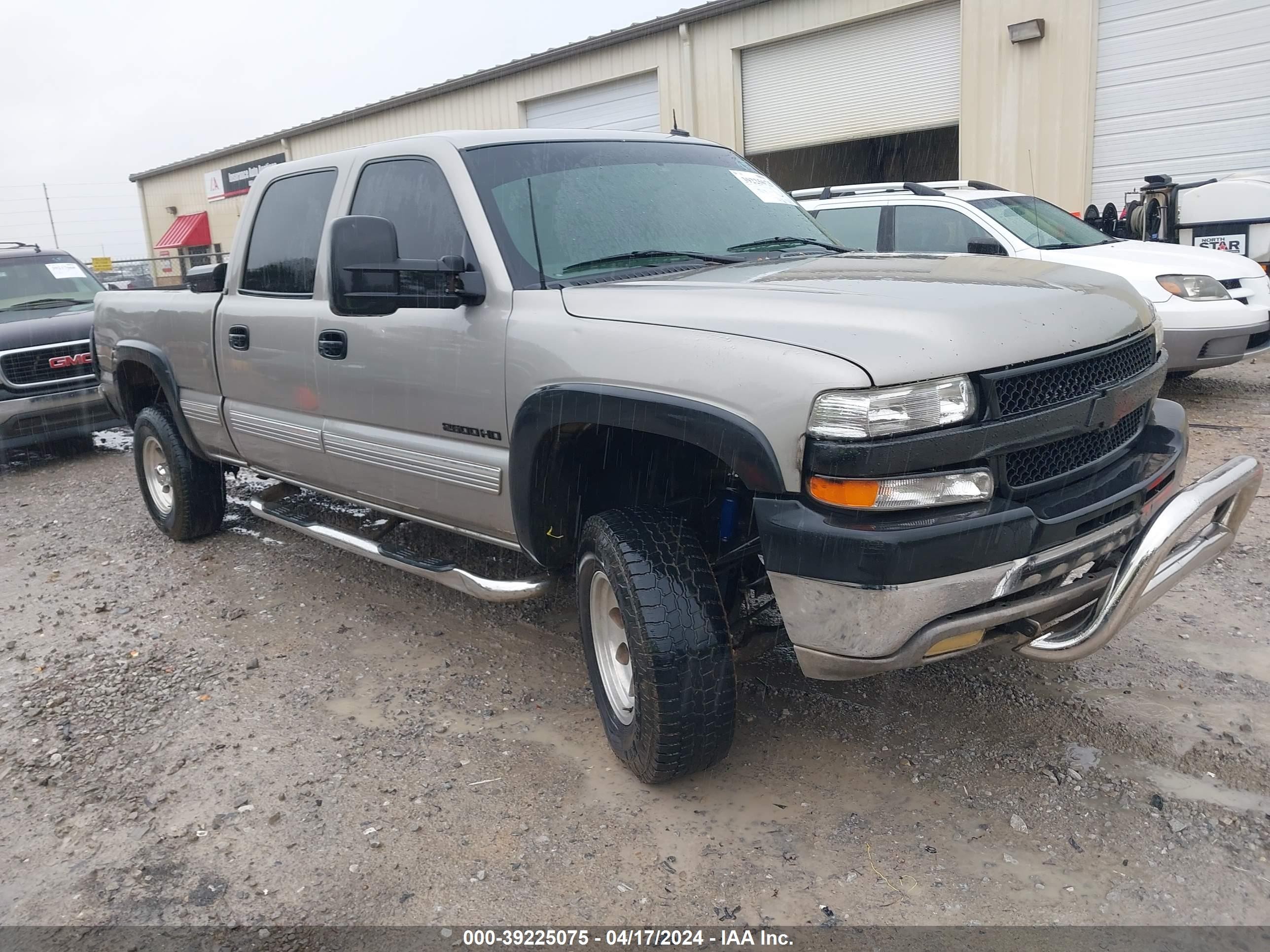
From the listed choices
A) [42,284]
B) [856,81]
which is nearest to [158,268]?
[42,284]

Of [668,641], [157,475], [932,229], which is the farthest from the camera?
[932,229]

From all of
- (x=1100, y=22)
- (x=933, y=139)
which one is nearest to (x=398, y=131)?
(x=933, y=139)

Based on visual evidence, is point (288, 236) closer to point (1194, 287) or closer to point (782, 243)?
point (782, 243)

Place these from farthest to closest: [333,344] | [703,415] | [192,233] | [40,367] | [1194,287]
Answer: [192,233] < [40,367] < [1194,287] < [333,344] < [703,415]

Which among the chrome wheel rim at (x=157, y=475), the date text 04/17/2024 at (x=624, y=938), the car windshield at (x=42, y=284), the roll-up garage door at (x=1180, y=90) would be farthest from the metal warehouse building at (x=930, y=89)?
the date text 04/17/2024 at (x=624, y=938)

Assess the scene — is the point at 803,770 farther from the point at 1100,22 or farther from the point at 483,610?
the point at 1100,22

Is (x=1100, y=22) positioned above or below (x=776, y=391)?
above

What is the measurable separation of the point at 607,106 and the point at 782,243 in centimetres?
1397

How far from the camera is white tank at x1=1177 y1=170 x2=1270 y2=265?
9.02 m

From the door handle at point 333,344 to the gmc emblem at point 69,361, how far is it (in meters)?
5.65

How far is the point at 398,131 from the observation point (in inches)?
816

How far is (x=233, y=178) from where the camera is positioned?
27.2 m

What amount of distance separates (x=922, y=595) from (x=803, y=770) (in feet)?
3.30

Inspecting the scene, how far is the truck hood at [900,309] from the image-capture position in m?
2.42
